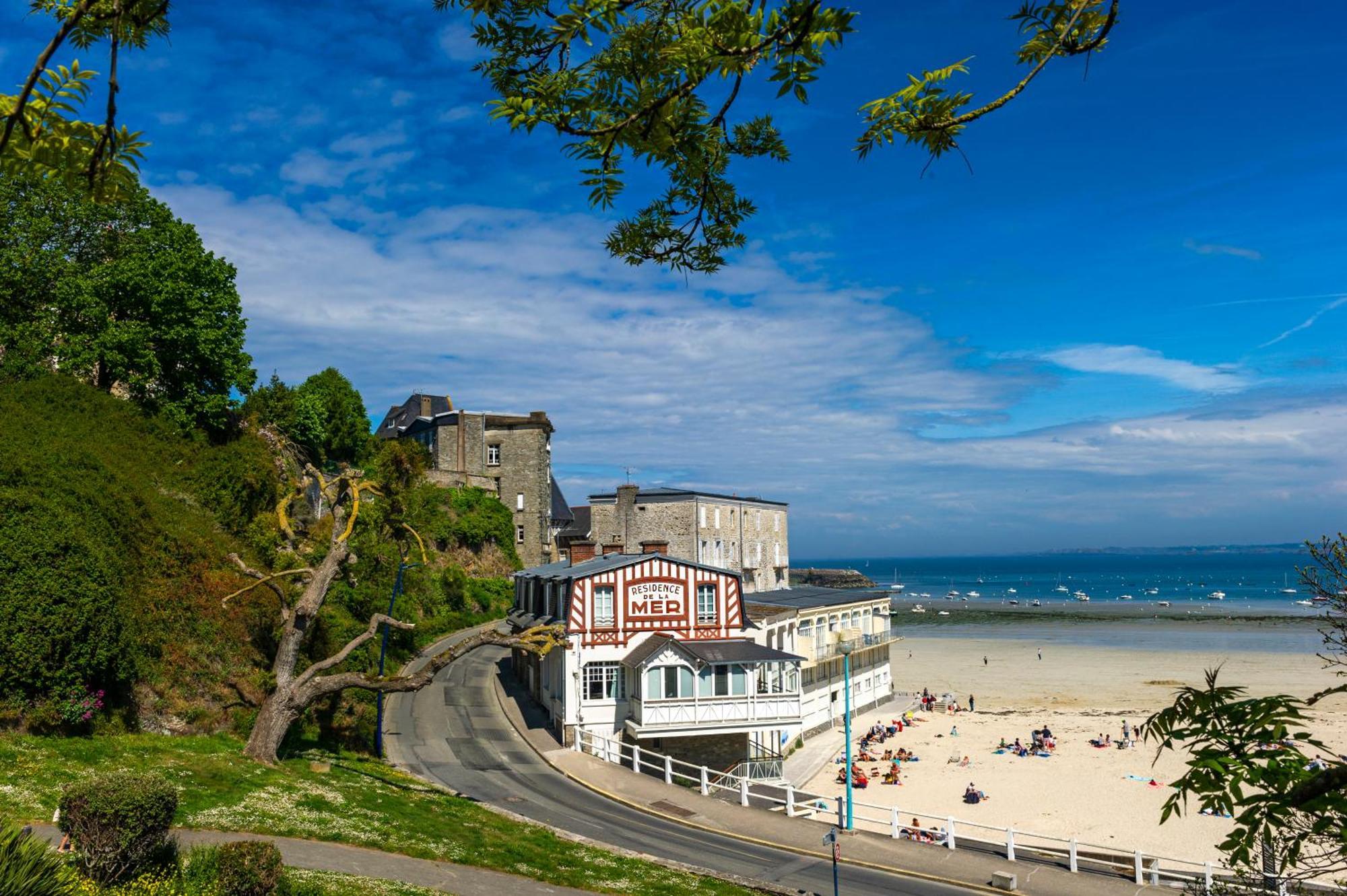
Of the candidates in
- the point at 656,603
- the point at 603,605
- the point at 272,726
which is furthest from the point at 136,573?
the point at 656,603

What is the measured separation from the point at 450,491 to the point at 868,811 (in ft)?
144

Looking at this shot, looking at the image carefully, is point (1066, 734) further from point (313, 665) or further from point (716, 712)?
point (313, 665)

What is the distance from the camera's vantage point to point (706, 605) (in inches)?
1470

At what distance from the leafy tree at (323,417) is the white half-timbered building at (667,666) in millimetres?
23160

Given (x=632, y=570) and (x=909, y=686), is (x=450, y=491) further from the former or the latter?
(x=909, y=686)

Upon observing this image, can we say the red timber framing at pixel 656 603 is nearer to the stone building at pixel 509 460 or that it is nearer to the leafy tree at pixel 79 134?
the leafy tree at pixel 79 134

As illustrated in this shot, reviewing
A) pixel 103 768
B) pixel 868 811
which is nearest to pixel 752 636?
pixel 868 811

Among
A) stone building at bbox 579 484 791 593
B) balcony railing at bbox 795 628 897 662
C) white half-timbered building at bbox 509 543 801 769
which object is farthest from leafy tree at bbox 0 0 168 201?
stone building at bbox 579 484 791 593

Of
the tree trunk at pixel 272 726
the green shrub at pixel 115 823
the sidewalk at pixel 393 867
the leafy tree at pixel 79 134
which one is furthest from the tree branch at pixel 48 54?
the tree trunk at pixel 272 726

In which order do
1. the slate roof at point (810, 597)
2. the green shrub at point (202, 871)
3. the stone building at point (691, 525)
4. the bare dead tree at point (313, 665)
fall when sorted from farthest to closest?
the stone building at point (691, 525)
the slate roof at point (810, 597)
the bare dead tree at point (313, 665)
the green shrub at point (202, 871)

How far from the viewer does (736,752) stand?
35156mm

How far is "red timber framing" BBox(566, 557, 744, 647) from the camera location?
3578cm

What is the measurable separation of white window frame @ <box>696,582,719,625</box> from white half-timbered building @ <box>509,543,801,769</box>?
0.13ft

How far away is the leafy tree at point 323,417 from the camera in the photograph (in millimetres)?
51281
